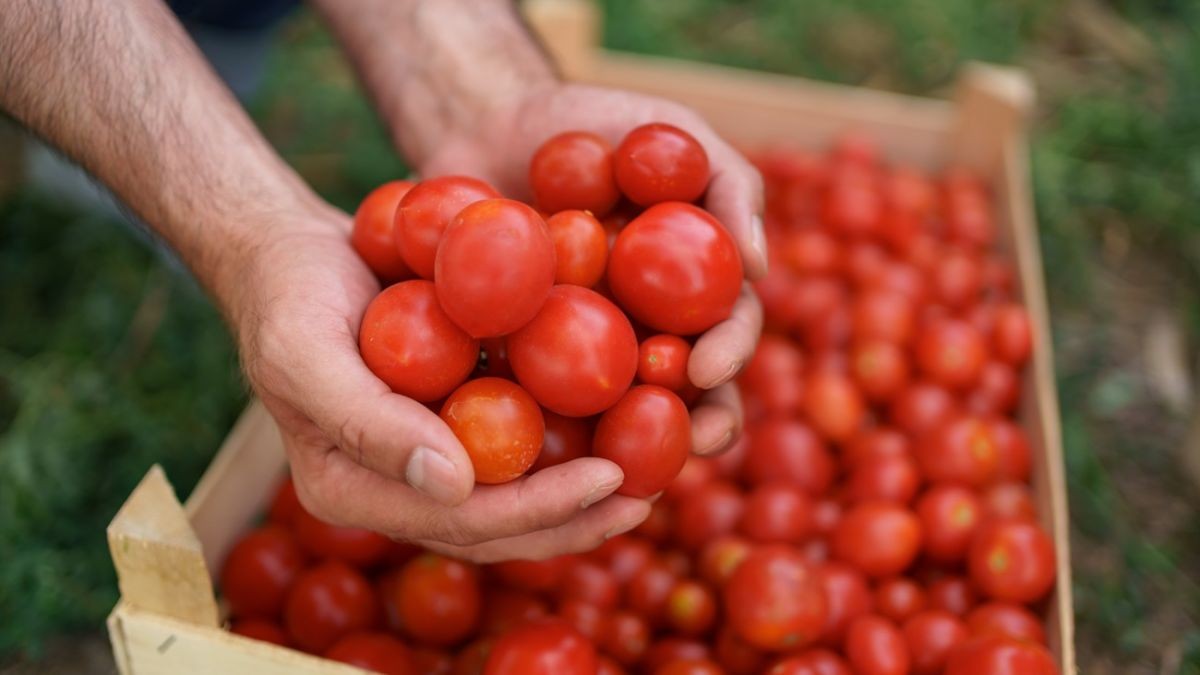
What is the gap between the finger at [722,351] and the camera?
61.0 inches

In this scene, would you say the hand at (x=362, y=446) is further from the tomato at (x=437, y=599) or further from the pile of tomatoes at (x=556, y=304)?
the tomato at (x=437, y=599)

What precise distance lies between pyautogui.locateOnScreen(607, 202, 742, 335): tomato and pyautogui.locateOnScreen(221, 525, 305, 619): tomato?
2.65ft

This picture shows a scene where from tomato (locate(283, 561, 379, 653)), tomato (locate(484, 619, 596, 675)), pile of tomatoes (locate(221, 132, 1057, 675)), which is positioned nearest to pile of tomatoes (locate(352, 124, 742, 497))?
pile of tomatoes (locate(221, 132, 1057, 675))

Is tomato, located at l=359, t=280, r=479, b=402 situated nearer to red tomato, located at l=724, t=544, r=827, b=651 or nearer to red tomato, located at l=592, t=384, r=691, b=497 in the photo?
red tomato, located at l=592, t=384, r=691, b=497

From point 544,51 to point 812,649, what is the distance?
4.48 ft

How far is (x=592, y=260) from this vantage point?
158 cm

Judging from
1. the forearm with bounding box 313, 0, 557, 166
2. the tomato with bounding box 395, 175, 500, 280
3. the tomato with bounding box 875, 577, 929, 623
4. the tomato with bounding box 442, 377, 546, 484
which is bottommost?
the tomato with bounding box 875, 577, 929, 623

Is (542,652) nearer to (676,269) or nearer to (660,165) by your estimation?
(676,269)

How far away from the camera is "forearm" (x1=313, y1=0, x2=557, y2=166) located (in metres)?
2.19

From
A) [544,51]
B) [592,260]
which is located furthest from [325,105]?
[592,260]

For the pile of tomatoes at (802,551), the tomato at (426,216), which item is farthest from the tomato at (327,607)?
the tomato at (426,216)

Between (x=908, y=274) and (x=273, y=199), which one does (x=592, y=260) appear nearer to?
(x=273, y=199)

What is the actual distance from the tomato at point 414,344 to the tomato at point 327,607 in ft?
1.76

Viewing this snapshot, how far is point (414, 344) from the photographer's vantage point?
142 cm
